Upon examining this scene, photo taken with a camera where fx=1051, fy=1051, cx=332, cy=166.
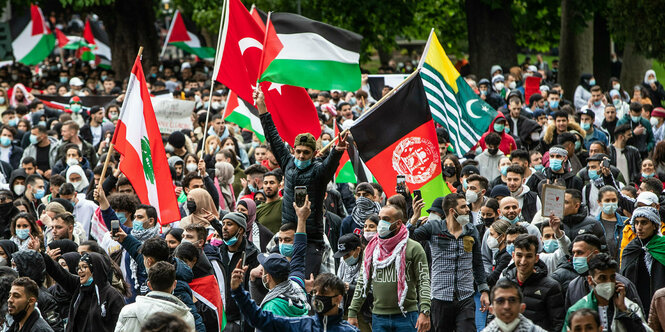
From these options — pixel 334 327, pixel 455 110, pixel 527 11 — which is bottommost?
pixel 334 327

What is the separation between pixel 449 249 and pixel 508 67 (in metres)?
17.0

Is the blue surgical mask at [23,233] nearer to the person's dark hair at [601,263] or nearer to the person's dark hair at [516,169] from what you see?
the person's dark hair at [516,169]

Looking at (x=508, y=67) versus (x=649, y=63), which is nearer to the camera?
(x=508, y=67)

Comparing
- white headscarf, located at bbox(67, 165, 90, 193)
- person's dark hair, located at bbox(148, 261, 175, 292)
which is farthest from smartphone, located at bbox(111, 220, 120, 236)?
white headscarf, located at bbox(67, 165, 90, 193)

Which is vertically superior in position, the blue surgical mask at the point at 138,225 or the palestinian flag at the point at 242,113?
the palestinian flag at the point at 242,113

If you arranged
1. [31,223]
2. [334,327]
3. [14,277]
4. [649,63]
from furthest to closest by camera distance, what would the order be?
[649,63], [31,223], [14,277], [334,327]

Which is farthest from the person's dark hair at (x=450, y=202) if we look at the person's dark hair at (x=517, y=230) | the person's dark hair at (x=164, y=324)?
the person's dark hair at (x=164, y=324)

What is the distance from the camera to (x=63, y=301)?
897 cm

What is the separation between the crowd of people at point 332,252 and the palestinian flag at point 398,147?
1.18 ft

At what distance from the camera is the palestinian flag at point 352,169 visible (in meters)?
12.3

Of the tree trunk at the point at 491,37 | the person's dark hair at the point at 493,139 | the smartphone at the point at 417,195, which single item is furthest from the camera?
the tree trunk at the point at 491,37

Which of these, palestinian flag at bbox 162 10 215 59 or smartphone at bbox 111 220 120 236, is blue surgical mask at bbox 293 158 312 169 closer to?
smartphone at bbox 111 220 120 236

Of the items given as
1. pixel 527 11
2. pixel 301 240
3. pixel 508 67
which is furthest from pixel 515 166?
pixel 527 11

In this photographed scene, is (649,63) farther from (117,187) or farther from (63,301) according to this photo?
(63,301)
